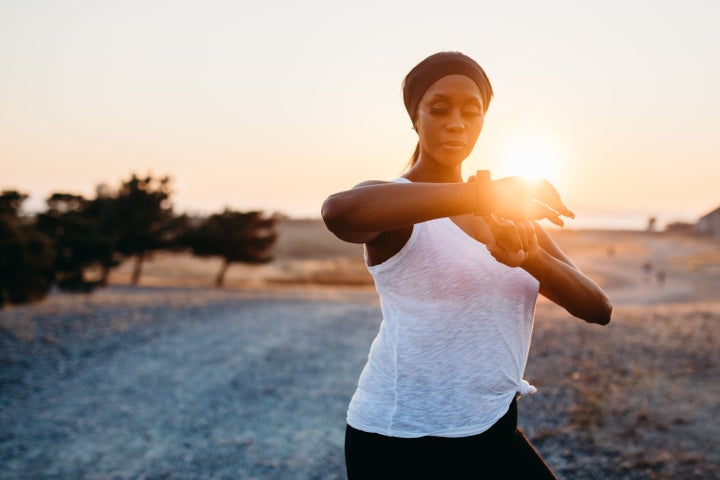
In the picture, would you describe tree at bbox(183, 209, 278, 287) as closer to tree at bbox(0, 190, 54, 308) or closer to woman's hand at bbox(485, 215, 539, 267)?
tree at bbox(0, 190, 54, 308)

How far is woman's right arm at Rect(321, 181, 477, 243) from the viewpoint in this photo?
1.55 m

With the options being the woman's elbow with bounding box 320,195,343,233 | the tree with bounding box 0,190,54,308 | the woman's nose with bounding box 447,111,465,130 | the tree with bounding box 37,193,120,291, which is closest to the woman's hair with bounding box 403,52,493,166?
the woman's nose with bounding box 447,111,465,130

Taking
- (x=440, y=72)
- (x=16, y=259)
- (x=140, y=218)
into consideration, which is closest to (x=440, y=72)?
(x=440, y=72)

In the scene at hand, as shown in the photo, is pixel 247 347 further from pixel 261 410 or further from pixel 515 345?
pixel 515 345

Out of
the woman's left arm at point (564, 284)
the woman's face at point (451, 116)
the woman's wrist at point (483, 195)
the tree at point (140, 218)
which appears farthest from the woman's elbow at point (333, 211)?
the tree at point (140, 218)

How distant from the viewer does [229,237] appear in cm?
3625

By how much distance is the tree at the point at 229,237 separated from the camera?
3612cm

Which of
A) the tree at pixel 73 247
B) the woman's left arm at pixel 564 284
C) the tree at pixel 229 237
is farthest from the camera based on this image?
the tree at pixel 229 237

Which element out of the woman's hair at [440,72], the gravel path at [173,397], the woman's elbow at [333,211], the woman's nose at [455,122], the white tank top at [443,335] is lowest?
the gravel path at [173,397]

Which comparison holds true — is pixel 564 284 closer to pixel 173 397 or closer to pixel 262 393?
pixel 262 393

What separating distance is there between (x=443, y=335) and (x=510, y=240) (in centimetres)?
45

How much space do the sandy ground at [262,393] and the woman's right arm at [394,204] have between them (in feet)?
16.4

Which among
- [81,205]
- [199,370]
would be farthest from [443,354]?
[81,205]

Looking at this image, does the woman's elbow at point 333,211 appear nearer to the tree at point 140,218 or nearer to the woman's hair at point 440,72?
the woman's hair at point 440,72
